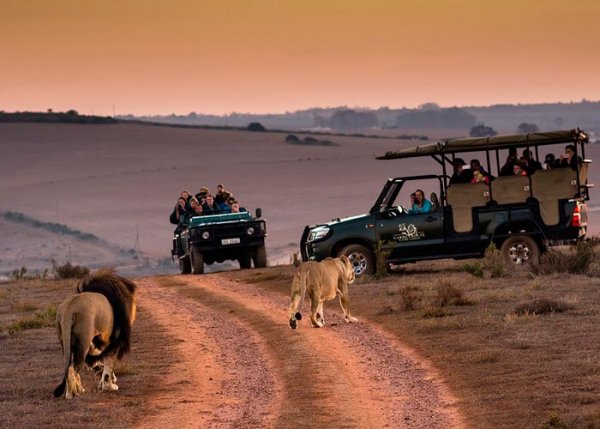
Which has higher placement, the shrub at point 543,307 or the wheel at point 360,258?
the wheel at point 360,258

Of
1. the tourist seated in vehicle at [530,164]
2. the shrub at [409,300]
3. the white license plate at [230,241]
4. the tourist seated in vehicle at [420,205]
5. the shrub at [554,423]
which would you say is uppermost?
the tourist seated in vehicle at [530,164]

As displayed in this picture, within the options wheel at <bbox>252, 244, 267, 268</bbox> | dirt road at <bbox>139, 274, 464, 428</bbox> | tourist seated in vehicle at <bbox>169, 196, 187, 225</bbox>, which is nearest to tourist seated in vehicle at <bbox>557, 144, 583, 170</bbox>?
dirt road at <bbox>139, 274, 464, 428</bbox>

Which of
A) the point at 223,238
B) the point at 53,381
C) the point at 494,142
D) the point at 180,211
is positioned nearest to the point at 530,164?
the point at 494,142

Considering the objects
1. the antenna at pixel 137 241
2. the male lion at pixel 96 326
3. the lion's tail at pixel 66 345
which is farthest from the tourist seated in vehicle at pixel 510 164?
the antenna at pixel 137 241

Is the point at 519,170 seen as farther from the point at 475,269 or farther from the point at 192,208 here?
the point at 192,208

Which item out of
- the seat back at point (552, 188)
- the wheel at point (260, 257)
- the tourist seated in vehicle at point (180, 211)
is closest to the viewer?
the seat back at point (552, 188)

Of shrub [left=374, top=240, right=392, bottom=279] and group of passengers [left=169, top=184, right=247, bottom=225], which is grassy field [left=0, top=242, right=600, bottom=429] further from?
group of passengers [left=169, top=184, right=247, bottom=225]

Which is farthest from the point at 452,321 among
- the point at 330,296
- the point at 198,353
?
the point at 198,353

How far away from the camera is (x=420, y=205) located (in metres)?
28.2

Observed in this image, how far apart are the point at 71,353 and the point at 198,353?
15.3 feet

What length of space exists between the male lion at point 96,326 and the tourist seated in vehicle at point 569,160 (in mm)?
14065

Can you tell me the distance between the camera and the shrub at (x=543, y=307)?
20.4m

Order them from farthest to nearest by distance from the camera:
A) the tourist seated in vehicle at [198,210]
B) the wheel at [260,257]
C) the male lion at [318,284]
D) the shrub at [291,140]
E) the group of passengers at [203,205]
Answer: the shrub at [291,140], the group of passengers at [203,205], the tourist seated in vehicle at [198,210], the wheel at [260,257], the male lion at [318,284]

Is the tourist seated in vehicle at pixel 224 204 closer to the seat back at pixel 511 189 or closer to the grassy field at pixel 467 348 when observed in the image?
the grassy field at pixel 467 348
